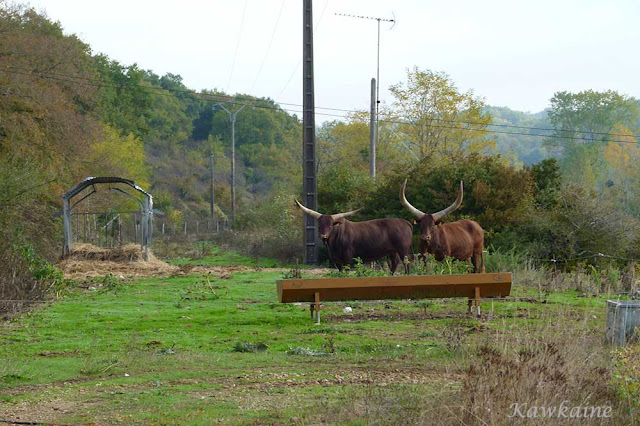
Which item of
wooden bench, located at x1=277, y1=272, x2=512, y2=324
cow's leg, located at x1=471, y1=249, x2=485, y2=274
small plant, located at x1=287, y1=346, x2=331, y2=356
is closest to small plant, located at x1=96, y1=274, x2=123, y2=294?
wooden bench, located at x1=277, y1=272, x2=512, y2=324

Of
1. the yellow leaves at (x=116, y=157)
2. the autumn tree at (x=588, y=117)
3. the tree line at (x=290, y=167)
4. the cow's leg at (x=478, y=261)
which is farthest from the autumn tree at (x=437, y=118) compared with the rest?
the autumn tree at (x=588, y=117)

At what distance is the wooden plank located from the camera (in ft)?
41.4

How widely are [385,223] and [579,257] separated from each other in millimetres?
5589

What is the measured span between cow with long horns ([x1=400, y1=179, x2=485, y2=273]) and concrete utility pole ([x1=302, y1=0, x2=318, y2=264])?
27.7ft

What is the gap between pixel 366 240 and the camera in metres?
Result: 19.8

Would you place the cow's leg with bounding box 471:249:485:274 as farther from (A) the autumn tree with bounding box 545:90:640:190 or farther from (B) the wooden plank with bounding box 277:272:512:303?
(A) the autumn tree with bounding box 545:90:640:190

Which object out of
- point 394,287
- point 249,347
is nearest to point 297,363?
point 249,347

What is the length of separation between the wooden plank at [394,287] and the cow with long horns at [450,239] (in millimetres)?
4470

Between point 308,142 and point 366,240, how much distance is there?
28.6ft

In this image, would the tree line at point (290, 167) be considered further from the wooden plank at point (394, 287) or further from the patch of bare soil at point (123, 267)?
the wooden plank at point (394, 287)

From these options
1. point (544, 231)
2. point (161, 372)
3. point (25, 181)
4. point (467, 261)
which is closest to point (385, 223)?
point (467, 261)

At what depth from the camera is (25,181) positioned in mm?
22094

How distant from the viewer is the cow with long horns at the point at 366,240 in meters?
19.3

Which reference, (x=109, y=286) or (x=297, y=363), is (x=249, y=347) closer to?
(x=297, y=363)
